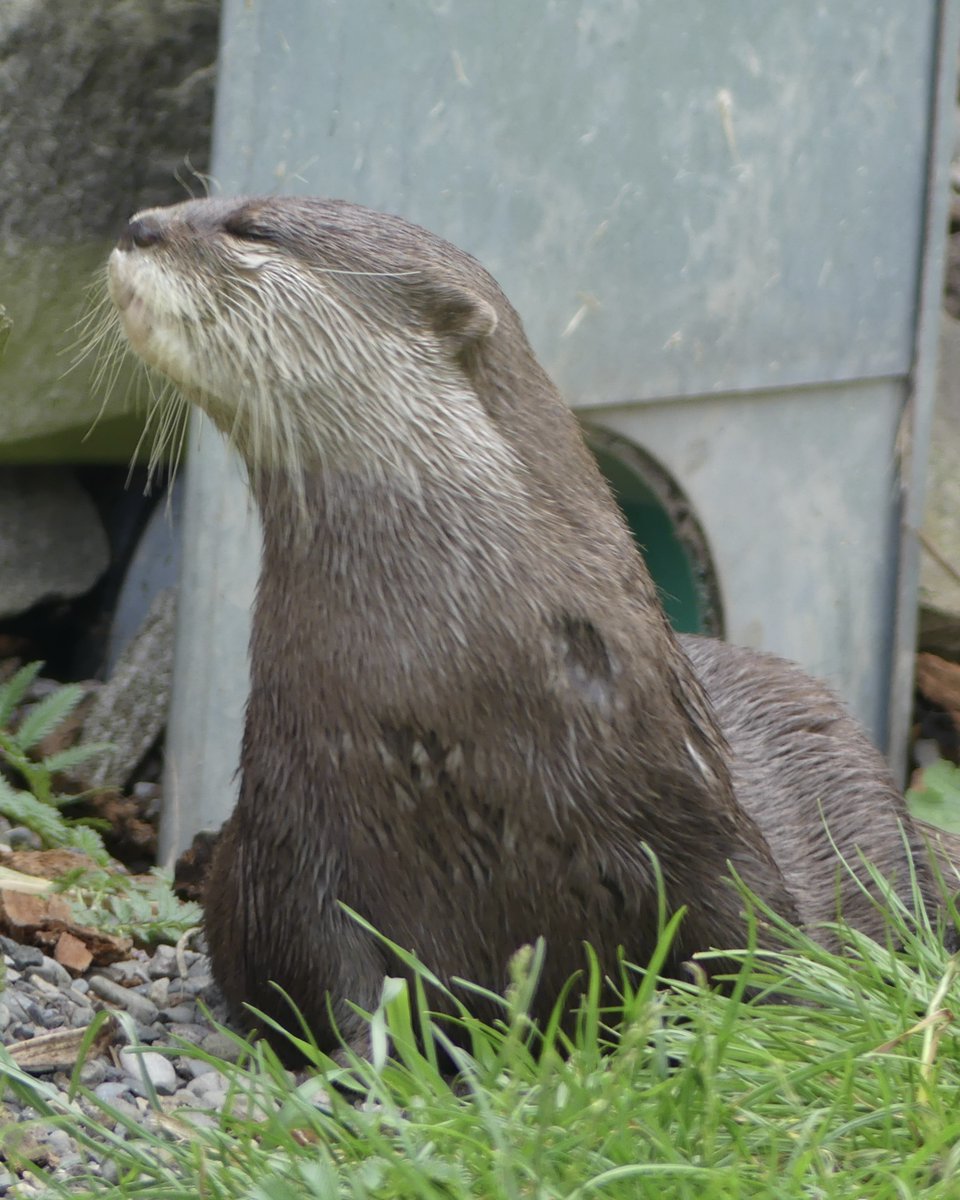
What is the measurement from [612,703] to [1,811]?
1.51m

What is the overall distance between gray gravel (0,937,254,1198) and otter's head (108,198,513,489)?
78cm

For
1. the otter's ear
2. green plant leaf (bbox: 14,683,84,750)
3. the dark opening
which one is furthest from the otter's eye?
the dark opening

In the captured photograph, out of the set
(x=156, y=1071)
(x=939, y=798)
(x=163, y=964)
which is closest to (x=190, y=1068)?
(x=156, y=1071)

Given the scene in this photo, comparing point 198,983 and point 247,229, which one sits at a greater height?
point 247,229

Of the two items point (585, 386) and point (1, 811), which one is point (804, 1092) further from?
point (585, 386)

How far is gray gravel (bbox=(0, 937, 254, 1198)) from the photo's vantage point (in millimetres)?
1905

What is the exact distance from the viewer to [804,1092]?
5.51 feet

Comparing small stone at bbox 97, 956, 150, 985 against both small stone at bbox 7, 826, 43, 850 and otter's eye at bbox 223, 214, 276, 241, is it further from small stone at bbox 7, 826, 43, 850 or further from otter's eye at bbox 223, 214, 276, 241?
otter's eye at bbox 223, 214, 276, 241

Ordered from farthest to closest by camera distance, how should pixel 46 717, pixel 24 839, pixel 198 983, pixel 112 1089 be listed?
1. pixel 46 717
2. pixel 24 839
3. pixel 198 983
4. pixel 112 1089

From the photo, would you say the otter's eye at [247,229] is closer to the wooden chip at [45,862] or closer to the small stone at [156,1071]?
the small stone at [156,1071]

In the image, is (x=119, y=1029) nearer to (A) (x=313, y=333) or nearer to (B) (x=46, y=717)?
(A) (x=313, y=333)

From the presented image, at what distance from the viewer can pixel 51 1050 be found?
7.36 feet

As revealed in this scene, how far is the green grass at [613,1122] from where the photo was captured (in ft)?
4.81

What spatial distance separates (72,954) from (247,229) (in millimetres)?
1101
